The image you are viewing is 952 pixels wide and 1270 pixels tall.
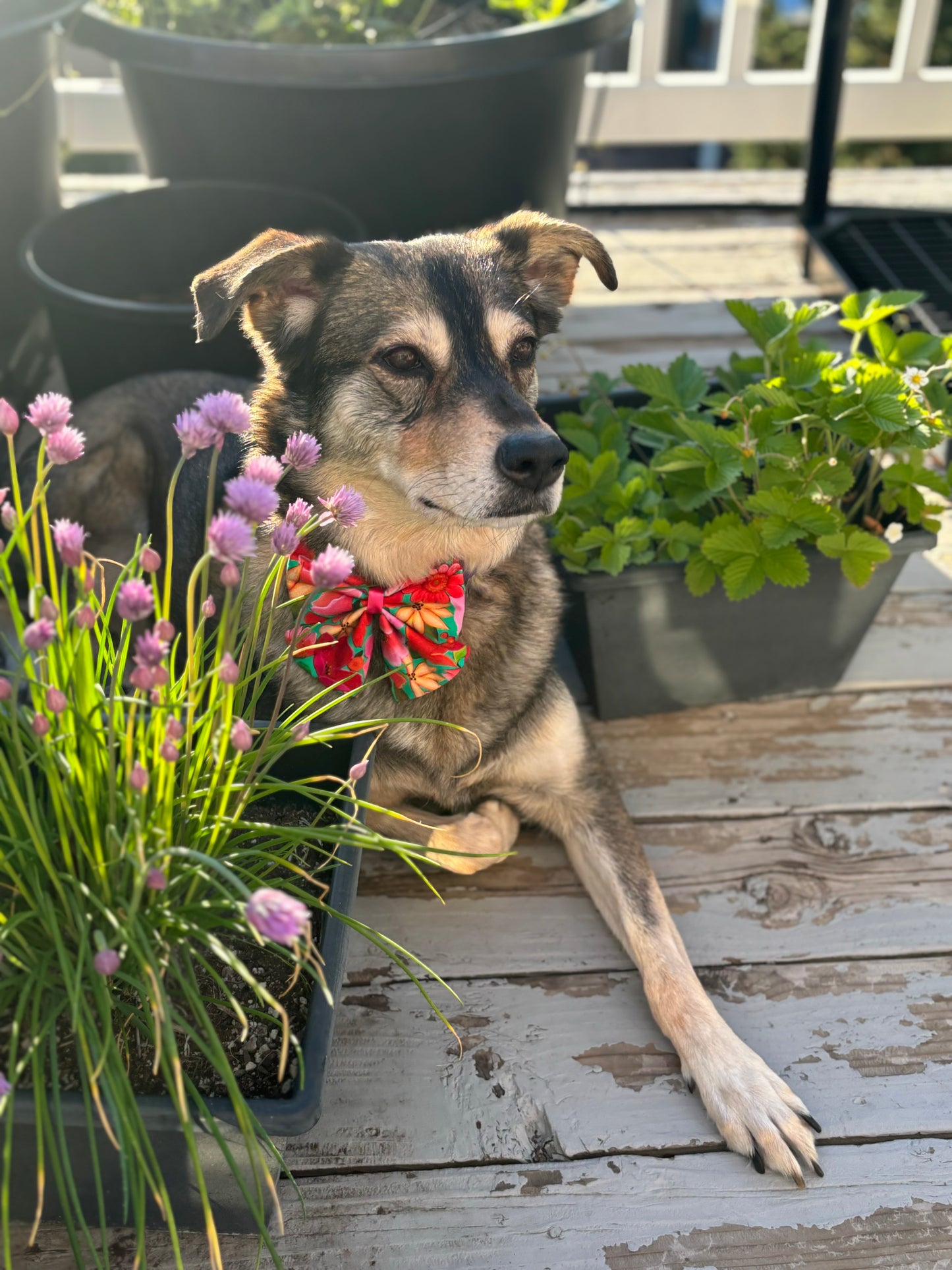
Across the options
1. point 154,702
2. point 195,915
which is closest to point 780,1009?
point 195,915

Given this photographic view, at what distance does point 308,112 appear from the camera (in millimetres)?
3234

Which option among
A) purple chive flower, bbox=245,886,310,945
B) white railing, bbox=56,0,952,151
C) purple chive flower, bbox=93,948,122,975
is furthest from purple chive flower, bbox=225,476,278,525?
white railing, bbox=56,0,952,151

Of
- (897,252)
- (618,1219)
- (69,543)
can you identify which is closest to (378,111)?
(897,252)

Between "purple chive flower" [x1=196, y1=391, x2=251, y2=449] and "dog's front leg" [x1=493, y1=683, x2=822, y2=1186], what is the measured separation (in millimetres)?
1101

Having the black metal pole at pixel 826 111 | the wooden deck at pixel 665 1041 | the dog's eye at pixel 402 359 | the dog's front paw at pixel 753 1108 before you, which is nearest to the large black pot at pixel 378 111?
the black metal pole at pixel 826 111

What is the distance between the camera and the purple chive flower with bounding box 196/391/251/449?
3.90 ft

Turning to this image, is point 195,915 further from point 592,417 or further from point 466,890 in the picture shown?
point 592,417

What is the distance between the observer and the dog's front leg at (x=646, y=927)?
5.83 feet

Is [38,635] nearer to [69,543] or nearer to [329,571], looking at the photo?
[69,543]

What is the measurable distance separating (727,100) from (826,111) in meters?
0.89

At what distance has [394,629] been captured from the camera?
1.91 meters

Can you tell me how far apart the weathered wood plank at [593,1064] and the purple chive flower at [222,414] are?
1.19 metres

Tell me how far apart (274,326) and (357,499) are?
0.71 m

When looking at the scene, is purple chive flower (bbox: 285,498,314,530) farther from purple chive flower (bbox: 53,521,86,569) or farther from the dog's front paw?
the dog's front paw
